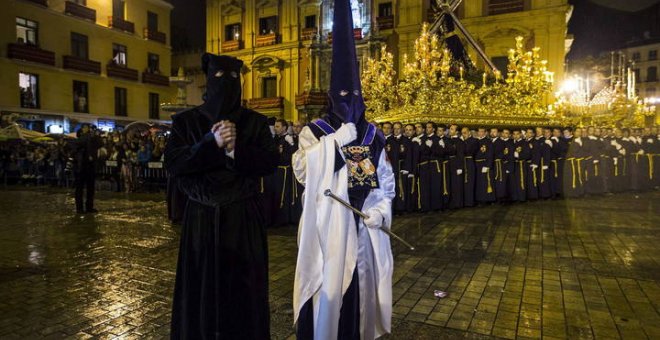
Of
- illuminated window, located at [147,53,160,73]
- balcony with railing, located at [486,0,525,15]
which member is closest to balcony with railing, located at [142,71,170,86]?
illuminated window, located at [147,53,160,73]

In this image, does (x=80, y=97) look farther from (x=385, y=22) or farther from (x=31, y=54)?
(x=385, y=22)

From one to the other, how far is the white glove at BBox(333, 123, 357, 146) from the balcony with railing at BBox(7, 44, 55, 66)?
33133 millimetres

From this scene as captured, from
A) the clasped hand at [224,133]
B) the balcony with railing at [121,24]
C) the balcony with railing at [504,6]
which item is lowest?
the clasped hand at [224,133]

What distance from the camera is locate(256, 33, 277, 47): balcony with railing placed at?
1417 inches

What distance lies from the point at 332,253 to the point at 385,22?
99.7ft

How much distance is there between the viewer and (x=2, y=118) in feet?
86.0

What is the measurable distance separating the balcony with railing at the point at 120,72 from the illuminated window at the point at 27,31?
5.37 m

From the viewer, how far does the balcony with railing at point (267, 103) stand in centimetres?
3516

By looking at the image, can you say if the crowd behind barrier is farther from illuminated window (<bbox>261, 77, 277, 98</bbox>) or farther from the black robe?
illuminated window (<bbox>261, 77, 277, 98</bbox>)

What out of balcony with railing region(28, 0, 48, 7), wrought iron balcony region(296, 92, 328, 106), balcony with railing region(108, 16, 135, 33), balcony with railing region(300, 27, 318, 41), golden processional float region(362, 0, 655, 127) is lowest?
golden processional float region(362, 0, 655, 127)

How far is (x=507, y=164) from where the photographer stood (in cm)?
1270

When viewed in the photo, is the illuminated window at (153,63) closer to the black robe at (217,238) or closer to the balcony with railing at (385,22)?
the balcony with railing at (385,22)

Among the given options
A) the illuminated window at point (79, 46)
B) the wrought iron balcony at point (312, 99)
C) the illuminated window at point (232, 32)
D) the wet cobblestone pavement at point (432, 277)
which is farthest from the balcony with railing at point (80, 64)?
the wet cobblestone pavement at point (432, 277)

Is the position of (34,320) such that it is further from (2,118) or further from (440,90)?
(2,118)
